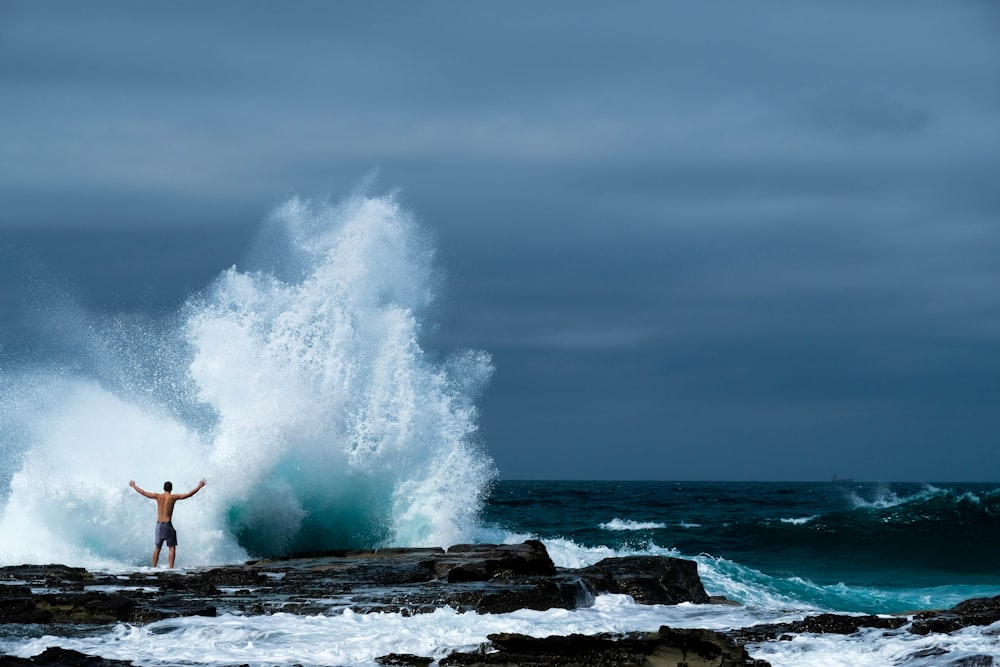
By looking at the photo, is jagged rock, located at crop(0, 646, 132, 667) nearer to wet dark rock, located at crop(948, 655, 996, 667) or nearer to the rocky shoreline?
the rocky shoreline

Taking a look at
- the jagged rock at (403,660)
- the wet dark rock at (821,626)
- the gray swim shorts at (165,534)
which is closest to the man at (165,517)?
the gray swim shorts at (165,534)

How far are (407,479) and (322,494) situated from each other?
5.52 feet

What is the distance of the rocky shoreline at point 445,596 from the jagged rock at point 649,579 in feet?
0.06

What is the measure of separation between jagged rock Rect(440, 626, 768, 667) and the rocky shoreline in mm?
11

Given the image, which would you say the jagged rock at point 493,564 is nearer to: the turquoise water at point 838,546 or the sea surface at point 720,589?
the sea surface at point 720,589

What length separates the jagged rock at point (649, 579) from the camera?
495 inches

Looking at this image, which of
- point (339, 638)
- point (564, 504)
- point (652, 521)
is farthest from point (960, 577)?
point (564, 504)

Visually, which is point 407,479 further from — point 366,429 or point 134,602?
point 134,602

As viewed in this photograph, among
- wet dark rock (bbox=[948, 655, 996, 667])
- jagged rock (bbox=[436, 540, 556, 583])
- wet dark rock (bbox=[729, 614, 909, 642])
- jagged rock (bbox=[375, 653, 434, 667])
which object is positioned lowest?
jagged rock (bbox=[375, 653, 434, 667])

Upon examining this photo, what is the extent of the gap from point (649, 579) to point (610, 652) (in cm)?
488

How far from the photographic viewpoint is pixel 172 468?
62.7 ft

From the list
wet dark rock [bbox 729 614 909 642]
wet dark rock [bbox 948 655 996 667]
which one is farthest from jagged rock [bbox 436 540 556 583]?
wet dark rock [bbox 948 655 996 667]

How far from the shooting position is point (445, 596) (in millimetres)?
11055

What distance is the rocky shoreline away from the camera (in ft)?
27.1
